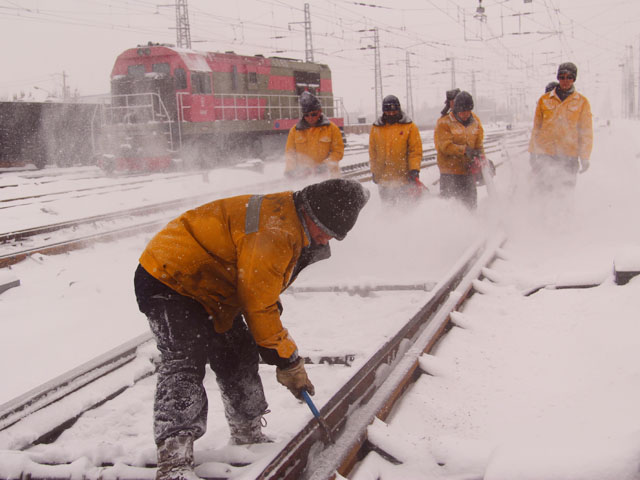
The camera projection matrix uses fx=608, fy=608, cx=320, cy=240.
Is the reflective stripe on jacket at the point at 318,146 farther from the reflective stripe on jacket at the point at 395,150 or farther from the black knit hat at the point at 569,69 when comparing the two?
the black knit hat at the point at 569,69

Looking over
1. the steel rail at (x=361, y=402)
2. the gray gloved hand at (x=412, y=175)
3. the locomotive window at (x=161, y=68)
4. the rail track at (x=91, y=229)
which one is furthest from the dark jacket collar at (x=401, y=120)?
the locomotive window at (x=161, y=68)

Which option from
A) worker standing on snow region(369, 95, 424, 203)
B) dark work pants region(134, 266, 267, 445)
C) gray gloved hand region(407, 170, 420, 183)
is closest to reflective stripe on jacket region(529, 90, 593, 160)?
worker standing on snow region(369, 95, 424, 203)

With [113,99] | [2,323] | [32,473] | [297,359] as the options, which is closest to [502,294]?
[297,359]

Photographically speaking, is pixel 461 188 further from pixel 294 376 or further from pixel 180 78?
pixel 180 78

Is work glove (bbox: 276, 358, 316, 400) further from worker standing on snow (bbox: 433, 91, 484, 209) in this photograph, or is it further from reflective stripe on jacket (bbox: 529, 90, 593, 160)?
reflective stripe on jacket (bbox: 529, 90, 593, 160)

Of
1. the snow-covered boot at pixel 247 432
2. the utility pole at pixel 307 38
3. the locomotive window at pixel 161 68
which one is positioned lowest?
the snow-covered boot at pixel 247 432

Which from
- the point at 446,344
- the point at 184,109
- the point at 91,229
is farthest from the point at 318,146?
the point at 184,109

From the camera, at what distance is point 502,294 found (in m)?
5.21

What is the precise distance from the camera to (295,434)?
9.18 ft

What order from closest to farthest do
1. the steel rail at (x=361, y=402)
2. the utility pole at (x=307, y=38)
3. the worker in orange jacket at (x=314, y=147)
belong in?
1. the steel rail at (x=361, y=402)
2. the worker in orange jacket at (x=314, y=147)
3. the utility pole at (x=307, y=38)

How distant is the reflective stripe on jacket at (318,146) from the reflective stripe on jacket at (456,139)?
117cm

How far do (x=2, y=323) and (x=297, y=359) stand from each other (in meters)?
4.12

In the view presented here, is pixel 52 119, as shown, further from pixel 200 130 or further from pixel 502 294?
pixel 502 294

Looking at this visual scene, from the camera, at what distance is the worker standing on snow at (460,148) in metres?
7.04
